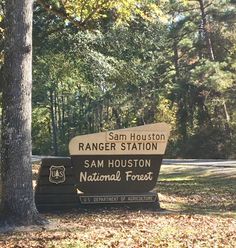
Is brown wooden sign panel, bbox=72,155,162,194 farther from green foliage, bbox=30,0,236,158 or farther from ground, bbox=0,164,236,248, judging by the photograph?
green foliage, bbox=30,0,236,158

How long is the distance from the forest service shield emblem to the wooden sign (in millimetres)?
239

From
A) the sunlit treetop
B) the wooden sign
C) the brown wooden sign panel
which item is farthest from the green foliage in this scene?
the brown wooden sign panel

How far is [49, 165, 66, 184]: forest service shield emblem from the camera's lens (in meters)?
9.76

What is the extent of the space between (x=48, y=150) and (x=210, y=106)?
2491cm

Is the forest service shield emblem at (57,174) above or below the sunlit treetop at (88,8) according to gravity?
below

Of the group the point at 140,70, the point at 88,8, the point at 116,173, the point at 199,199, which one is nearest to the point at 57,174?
the point at 116,173

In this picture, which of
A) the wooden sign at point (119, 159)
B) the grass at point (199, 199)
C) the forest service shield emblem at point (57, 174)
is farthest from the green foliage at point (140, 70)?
the grass at point (199, 199)

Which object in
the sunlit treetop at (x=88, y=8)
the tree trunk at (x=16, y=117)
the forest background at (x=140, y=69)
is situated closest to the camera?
the tree trunk at (x=16, y=117)

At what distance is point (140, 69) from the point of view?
2114cm

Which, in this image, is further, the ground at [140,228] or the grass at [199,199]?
the grass at [199,199]

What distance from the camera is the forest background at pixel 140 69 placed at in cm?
1791

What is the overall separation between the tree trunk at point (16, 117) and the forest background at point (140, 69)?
4.21 metres

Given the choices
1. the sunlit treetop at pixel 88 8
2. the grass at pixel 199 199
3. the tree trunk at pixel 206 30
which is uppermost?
the tree trunk at pixel 206 30

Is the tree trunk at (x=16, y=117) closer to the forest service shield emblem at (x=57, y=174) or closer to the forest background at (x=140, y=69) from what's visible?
the forest service shield emblem at (x=57, y=174)
